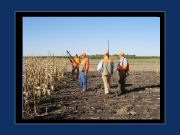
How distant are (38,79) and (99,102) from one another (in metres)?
1.83

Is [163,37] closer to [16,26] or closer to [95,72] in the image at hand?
[95,72]

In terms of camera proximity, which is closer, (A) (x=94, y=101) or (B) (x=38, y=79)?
(A) (x=94, y=101)

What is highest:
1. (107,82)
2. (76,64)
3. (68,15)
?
(68,15)

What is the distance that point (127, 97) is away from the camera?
1590 centimetres

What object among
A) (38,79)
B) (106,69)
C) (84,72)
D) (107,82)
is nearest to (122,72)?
(106,69)

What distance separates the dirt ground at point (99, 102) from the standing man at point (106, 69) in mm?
99

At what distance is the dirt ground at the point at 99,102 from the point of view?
14961mm

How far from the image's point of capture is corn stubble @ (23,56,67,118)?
15299 mm

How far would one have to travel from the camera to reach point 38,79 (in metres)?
16.6

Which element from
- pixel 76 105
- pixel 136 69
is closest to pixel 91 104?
pixel 76 105

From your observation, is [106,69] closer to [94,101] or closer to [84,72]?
[84,72]

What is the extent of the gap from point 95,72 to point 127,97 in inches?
35.4

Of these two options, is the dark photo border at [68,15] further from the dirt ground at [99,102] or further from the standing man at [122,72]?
the standing man at [122,72]

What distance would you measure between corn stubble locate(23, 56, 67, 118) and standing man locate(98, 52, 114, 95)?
1.15 metres
